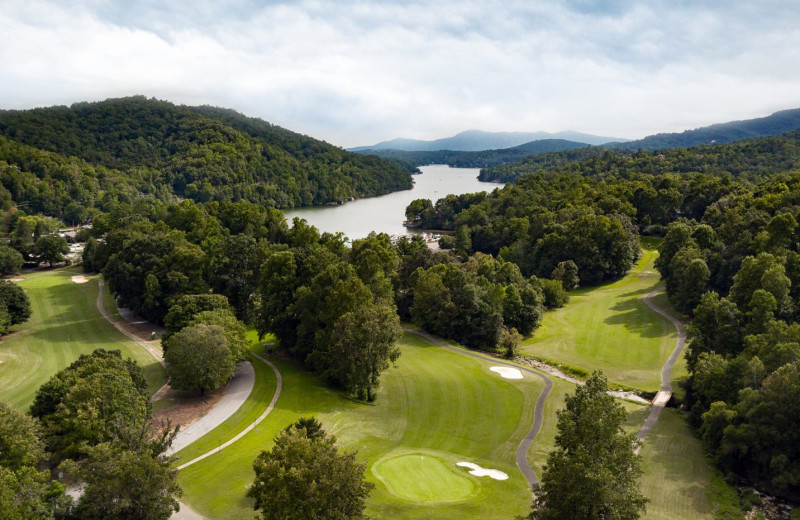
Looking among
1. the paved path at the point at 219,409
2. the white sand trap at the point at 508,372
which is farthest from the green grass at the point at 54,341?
the white sand trap at the point at 508,372

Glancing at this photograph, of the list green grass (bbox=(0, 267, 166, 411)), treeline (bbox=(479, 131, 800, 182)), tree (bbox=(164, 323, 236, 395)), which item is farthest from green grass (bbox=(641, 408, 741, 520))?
treeline (bbox=(479, 131, 800, 182))

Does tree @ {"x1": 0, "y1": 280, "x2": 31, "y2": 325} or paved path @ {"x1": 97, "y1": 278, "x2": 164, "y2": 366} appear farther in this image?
tree @ {"x1": 0, "y1": 280, "x2": 31, "y2": 325}

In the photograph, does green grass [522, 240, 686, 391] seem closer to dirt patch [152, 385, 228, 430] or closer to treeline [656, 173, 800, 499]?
treeline [656, 173, 800, 499]

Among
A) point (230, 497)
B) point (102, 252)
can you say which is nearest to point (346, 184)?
point (102, 252)

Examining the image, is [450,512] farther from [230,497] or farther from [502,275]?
[502,275]

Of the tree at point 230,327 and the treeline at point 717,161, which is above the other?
the treeline at point 717,161

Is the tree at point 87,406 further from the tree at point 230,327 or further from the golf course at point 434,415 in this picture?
the tree at point 230,327
